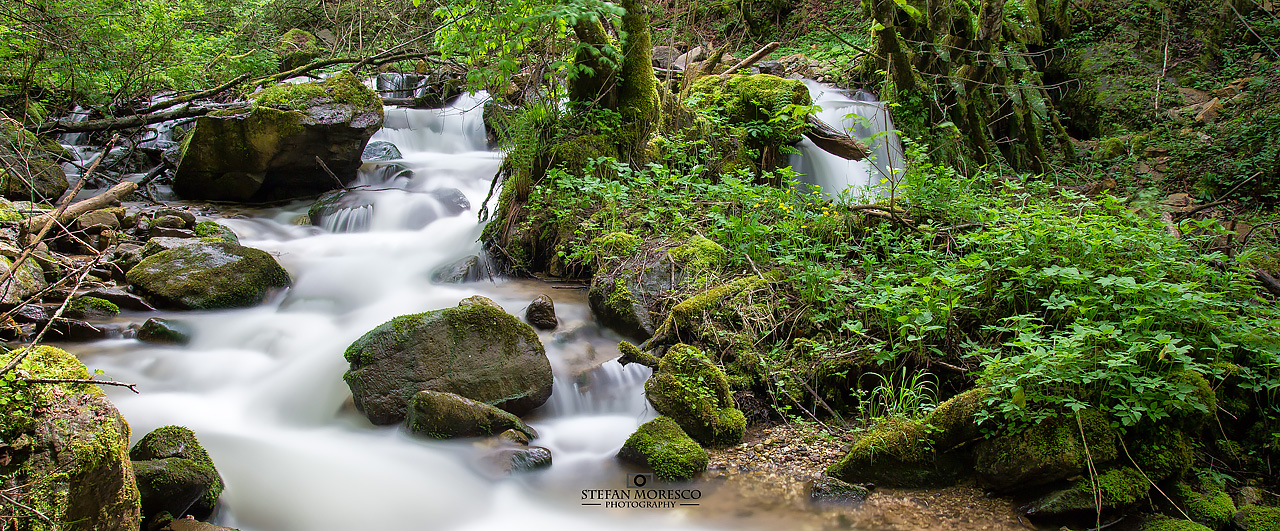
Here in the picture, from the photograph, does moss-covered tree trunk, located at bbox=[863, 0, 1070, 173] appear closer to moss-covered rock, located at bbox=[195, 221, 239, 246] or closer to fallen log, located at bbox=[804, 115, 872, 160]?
fallen log, located at bbox=[804, 115, 872, 160]

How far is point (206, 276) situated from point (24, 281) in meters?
1.14

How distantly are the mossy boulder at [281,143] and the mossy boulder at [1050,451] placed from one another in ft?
26.2

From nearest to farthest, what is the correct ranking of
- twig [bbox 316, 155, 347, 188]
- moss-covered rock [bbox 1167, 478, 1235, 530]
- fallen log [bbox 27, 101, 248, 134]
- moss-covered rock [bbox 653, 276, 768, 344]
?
moss-covered rock [bbox 1167, 478, 1235, 530]
moss-covered rock [bbox 653, 276, 768, 344]
fallen log [bbox 27, 101, 248, 134]
twig [bbox 316, 155, 347, 188]

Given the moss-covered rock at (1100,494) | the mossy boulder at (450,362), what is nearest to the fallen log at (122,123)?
the mossy boulder at (450,362)

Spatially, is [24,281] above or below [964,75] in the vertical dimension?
below

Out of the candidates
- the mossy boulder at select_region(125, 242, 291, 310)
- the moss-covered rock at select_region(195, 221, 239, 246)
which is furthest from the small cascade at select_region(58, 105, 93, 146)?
the mossy boulder at select_region(125, 242, 291, 310)

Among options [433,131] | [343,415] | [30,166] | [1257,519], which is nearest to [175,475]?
[343,415]

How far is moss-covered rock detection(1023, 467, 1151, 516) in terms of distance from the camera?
9.53ft

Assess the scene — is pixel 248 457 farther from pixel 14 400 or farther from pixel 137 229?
pixel 137 229

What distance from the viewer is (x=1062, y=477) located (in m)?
3.02

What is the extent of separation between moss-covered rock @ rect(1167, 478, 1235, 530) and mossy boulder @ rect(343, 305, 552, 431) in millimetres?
3238

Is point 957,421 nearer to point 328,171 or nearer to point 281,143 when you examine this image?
point 328,171

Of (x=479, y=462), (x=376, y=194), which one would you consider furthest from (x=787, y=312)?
(x=376, y=194)

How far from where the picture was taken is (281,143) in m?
8.35
